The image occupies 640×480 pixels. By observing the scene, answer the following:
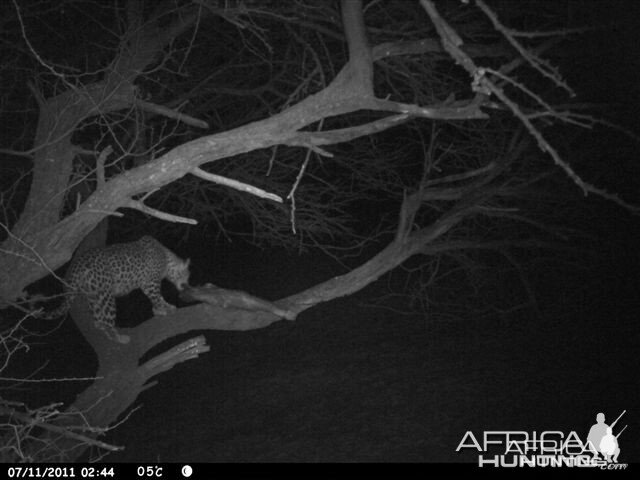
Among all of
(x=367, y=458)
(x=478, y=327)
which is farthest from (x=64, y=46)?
(x=478, y=327)

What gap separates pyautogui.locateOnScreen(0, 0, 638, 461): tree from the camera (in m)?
3.33

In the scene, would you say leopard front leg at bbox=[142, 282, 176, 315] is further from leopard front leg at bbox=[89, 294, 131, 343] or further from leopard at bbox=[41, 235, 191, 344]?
leopard front leg at bbox=[89, 294, 131, 343]

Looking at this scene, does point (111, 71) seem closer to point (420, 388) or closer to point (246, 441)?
point (246, 441)

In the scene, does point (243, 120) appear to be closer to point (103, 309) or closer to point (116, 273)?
point (116, 273)

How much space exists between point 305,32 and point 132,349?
322 centimetres

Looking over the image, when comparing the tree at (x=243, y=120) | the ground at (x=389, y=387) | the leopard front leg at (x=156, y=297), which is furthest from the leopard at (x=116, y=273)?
the ground at (x=389, y=387)

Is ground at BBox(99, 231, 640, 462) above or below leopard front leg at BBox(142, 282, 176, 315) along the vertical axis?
below

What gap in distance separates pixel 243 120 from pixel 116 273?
7.60 feet

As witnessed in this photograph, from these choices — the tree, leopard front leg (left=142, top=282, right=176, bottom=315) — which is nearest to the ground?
leopard front leg (left=142, top=282, right=176, bottom=315)

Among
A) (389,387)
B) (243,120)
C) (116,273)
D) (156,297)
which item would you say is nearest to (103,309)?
(116,273)

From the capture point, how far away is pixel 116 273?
26.6ft

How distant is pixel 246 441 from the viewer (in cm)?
687

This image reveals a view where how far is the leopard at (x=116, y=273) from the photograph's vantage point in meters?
7.62

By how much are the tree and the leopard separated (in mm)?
696
